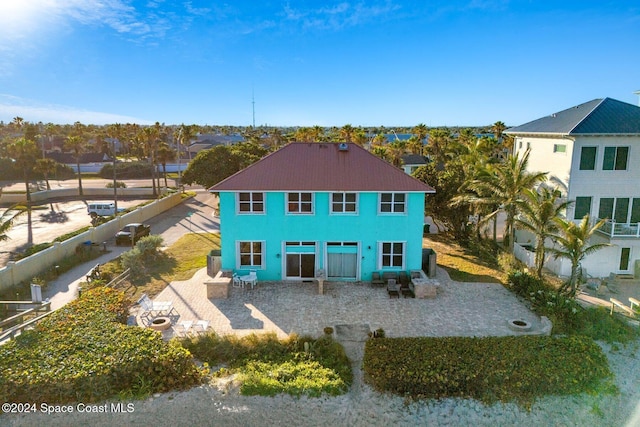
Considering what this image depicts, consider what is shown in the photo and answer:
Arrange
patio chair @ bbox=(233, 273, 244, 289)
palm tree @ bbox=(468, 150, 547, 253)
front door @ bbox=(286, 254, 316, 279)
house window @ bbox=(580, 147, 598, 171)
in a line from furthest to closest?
1. palm tree @ bbox=(468, 150, 547, 253)
2. house window @ bbox=(580, 147, 598, 171)
3. front door @ bbox=(286, 254, 316, 279)
4. patio chair @ bbox=(233, 273, 244, 289)

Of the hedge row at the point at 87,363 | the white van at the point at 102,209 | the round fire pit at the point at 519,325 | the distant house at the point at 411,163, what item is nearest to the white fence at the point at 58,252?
the white van at the point at 102,209

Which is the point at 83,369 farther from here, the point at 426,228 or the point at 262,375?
the point at 426,228

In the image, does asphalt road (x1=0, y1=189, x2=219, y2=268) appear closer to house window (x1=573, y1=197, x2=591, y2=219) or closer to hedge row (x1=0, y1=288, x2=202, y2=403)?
hedge row (x1=0, y1=288, x2=202, y2=403)

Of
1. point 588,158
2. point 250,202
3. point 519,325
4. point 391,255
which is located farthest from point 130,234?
point 588,158

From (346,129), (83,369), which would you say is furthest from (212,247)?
(346,129)

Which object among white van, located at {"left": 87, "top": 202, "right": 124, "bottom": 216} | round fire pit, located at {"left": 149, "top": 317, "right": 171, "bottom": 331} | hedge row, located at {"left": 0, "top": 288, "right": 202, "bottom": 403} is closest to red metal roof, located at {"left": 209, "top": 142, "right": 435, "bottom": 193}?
round fire pit, located at {"left": 149, "top": 317, "right": 171, "bottom": 331}

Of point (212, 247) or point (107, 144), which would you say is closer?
point (212, 247)

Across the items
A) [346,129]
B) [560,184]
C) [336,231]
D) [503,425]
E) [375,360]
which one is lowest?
[503,425]
